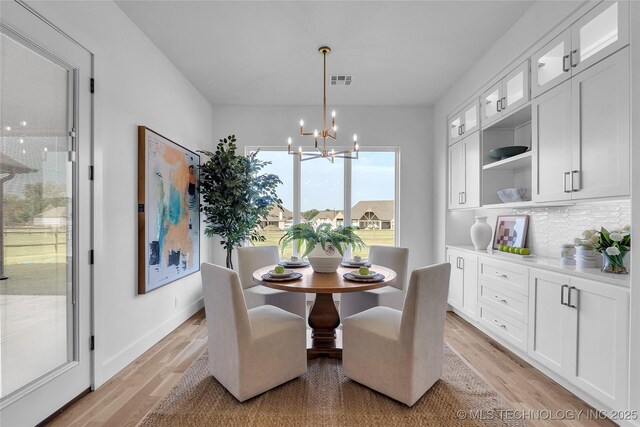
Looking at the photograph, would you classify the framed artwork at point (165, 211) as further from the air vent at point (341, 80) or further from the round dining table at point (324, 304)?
the air vent at point (341, 80)

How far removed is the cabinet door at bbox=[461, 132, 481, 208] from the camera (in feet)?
10.6

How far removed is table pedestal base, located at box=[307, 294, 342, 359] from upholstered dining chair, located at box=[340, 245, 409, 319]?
373 mm

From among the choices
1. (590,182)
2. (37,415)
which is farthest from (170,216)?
(590,182)

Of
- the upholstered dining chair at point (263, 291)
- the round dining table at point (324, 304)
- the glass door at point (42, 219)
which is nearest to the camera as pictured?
the glass door at point (42, 219)

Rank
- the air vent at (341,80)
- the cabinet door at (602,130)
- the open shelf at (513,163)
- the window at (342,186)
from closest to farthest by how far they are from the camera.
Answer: the cabinet door at (602,130)
the open shelf at (513,163)
the air vent at (341,80)
the window at (342,186)

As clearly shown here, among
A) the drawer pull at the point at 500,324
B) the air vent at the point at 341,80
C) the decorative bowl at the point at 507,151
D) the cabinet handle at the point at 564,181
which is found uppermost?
the air vent at the point at 341,80

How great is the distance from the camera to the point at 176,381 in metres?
2.21

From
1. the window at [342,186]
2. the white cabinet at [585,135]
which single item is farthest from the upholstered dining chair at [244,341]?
the window at [342,186]

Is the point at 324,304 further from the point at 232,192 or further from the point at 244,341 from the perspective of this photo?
the point at 232,192

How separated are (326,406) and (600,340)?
171 cm

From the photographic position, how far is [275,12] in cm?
241

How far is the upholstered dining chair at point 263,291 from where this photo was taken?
114 inches

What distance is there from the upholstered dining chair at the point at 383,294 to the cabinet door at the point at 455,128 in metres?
1.69

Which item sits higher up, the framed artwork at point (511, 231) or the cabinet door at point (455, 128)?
the cabinet door at point (455, 128)
